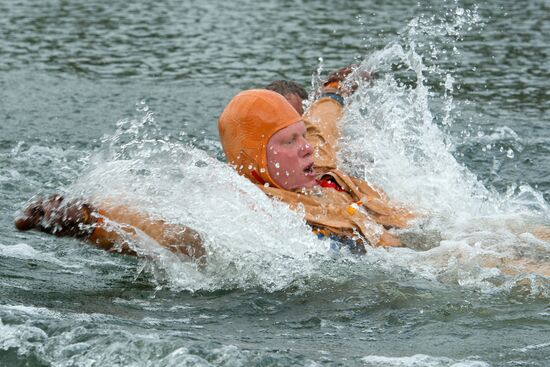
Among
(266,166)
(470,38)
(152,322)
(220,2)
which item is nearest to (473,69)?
(470,38)

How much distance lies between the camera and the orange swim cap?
24.6ft

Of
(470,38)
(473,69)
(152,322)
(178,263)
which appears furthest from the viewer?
(470,38)

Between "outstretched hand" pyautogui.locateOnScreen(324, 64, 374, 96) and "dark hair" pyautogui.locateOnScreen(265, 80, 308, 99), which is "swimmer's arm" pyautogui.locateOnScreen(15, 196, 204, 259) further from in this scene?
"outstretched hand" pyautogui.locateOnScreen(324, 64, 374, 96)

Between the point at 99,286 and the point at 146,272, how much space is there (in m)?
0.36

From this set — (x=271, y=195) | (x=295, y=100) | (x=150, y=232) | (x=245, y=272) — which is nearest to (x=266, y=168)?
(x=271, y=195)

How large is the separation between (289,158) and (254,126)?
1.08 feet

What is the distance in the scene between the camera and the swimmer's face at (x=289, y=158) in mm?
7500

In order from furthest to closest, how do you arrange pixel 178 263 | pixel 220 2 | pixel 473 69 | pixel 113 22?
pixel 220 2
pixel 113 22
pixel 473 69
pixel 178 263

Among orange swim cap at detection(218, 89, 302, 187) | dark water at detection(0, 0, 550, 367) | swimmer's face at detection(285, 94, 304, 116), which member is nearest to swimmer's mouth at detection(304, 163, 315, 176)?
orange swim cap at detection(218, 89, 302, 187)

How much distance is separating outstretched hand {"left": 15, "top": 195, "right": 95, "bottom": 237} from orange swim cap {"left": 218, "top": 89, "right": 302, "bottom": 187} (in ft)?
Answer: 4.19

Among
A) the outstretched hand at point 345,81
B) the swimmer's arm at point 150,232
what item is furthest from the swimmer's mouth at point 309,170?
the outstretched hand at point 345,81

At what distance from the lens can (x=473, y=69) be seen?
16.0 meters

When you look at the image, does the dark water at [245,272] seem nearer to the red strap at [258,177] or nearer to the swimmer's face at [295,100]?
the red strap at [258,177]

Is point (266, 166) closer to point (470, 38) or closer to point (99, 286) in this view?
point (99, 286)
